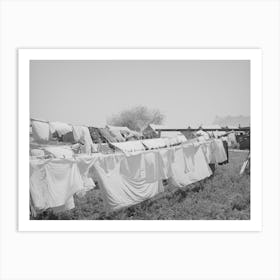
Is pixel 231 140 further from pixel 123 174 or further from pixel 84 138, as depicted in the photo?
pixel 84 138

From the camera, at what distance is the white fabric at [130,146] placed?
9.92 ft

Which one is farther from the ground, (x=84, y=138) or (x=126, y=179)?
(x=84, y=138)

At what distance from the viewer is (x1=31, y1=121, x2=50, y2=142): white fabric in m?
2.92

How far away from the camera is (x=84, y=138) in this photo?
2.95 metres

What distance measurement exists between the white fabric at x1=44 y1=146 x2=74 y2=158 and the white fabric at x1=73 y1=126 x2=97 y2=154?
0.08 m

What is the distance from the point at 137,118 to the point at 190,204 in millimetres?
599

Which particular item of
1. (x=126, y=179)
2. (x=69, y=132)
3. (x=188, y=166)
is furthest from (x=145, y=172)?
(x=69, y=132)

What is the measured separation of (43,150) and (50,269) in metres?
0.71

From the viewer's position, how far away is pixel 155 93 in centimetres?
300

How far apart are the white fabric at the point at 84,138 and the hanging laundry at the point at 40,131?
0.15 m

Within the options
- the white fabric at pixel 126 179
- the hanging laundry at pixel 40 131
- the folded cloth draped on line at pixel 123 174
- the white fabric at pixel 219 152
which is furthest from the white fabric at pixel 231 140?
the hanging laundry at pixel 40 131
